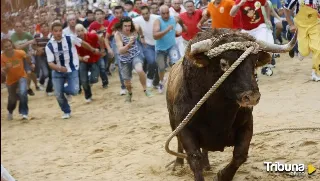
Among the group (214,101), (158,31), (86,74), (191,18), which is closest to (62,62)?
(86,74)

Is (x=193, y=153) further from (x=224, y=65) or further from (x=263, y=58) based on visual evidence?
(x=263, y=58)

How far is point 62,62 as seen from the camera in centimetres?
1066

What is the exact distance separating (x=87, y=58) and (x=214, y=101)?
294 inches

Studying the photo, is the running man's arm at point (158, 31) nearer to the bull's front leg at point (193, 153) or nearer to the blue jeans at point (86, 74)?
the blue jeans at point (86, 74)

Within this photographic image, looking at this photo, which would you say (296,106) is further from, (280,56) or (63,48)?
(280,56)

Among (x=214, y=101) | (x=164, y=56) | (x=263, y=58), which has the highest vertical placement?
(x=263, y=58)

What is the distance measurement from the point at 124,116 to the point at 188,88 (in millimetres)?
5259

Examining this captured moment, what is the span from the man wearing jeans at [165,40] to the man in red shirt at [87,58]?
163 cm

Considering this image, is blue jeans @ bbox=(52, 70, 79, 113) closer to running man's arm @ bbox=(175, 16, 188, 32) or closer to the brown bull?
running man's arm @ bbox=(175, 16, 188, 32)

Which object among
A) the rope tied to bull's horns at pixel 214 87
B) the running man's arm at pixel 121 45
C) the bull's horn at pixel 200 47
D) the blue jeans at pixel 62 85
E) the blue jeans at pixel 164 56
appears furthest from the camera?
the blue jeans at pixel 164 56

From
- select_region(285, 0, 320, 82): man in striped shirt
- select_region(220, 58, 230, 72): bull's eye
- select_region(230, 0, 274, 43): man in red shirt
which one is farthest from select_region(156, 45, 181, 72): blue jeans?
select_region(220, 58, 230, 72): bull's eye

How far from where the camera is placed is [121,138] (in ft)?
27.8

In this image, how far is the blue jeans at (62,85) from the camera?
424 inches
